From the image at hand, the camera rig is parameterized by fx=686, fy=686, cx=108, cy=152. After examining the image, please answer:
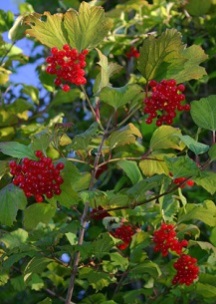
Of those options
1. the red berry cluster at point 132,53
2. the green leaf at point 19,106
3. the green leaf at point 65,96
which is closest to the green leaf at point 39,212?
the green leaf at point 19,106

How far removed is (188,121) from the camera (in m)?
2.66

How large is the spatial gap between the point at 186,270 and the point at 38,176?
0.40 m

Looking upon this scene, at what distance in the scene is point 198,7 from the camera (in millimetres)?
2289

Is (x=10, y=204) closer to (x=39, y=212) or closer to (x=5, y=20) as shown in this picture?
(x=39, y=212)

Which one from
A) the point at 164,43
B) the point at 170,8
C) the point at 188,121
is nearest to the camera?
the point at 164,43

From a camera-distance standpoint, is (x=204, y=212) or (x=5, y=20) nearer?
(x=204, y=212)

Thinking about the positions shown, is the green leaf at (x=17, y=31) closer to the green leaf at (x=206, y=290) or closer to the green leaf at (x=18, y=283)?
the green leaf at (x=18, y=283)

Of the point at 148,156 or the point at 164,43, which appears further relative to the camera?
the point at 148,156

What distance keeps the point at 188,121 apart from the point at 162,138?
98cm

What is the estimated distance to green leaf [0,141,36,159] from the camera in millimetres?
1456

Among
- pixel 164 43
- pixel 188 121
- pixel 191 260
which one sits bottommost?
pixel 188 121

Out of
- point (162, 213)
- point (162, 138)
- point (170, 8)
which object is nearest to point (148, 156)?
point (162, 138)

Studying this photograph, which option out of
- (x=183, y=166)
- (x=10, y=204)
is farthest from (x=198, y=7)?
(x=10, y=204)

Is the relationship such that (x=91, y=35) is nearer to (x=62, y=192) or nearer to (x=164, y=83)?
(x=164, y=83)
